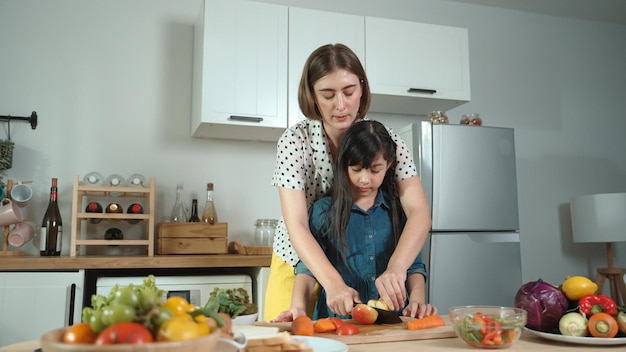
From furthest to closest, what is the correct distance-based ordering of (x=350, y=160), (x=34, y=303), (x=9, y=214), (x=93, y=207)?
(x=93, y=207) → (x=9, y=214) → (x=34, y=303) → (x=350, y=160)

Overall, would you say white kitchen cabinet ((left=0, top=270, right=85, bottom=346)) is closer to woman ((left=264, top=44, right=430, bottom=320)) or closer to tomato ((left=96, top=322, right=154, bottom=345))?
woman ((left=264, top=44, right=430, bottom=320))

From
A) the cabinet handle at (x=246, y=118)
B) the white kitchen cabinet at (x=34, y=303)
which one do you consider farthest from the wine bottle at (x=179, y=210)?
the white kitchen cabinet at (x=34, y=303)

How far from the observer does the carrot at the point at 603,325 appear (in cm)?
91

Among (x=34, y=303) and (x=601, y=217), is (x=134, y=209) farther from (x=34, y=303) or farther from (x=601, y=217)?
(x=601, y=217)

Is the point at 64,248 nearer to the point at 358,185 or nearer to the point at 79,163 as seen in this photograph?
the point at 79,163

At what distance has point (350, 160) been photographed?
1403 millimetres

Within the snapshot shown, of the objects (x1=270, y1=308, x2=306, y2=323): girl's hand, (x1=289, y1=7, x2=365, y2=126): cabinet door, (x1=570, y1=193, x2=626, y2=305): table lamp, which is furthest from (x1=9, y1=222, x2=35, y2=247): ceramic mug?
(x1=570, y1=193, x2=626, y2=305): table lamp

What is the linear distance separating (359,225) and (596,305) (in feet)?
2.06

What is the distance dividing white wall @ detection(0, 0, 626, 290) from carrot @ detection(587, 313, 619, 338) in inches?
87.6

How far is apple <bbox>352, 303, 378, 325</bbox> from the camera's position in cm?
112

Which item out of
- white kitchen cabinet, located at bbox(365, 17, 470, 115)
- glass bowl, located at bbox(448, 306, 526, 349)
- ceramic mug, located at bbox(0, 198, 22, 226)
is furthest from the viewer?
white kitchen cabinet, located at bbox(365, 17, 470, 115)

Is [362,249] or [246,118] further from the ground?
[246,118]

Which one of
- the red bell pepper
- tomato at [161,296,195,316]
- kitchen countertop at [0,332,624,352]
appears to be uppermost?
tomato at [161,296,195,316]

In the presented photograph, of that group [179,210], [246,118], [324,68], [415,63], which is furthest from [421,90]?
[324,68]
